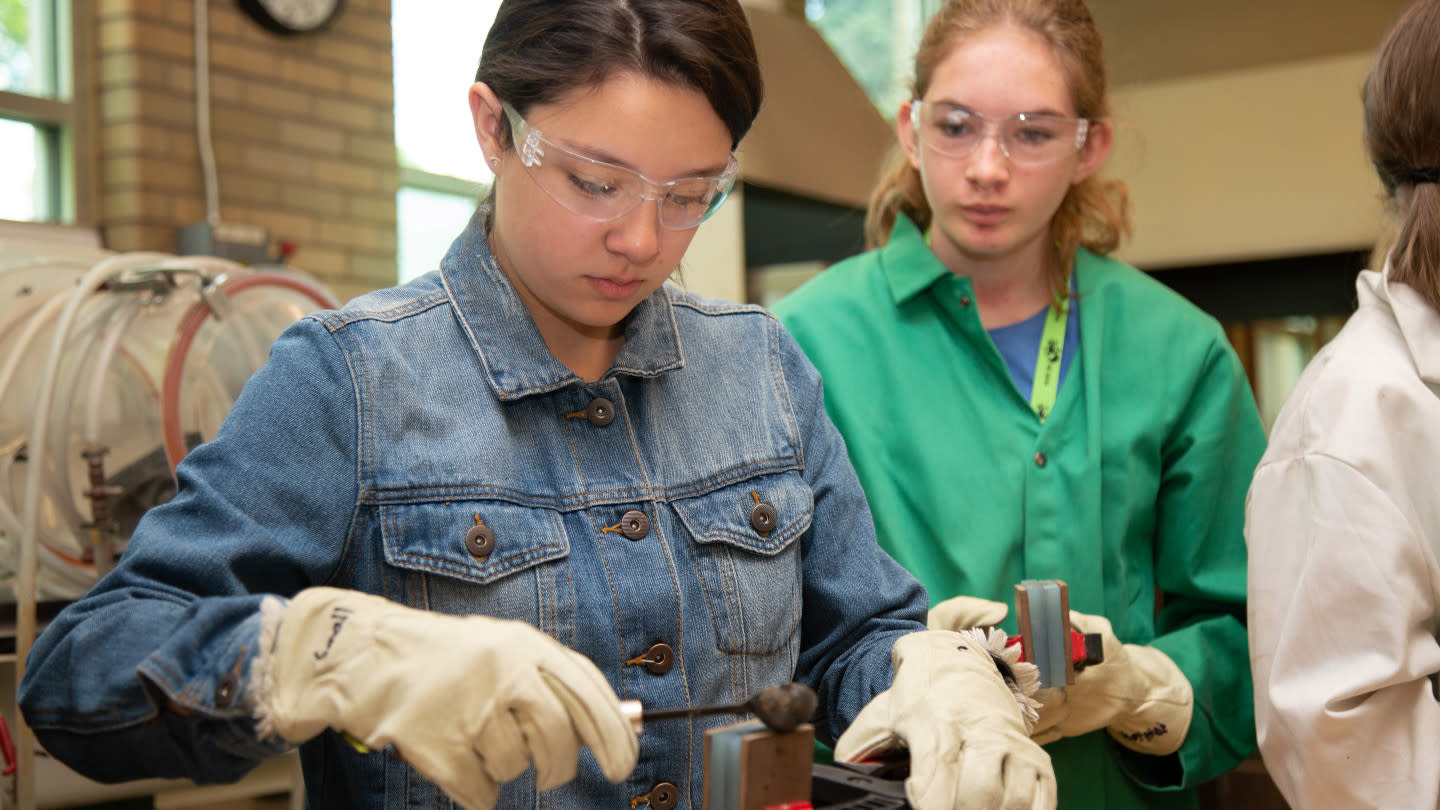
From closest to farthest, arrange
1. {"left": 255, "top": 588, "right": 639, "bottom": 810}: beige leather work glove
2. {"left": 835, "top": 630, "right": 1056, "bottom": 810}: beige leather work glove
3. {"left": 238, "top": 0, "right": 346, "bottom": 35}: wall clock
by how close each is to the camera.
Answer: {"left": 255, "top": 588, "right": 639, "bottom": 810}: beige leather work glove < {"left": 835, "top": 630, "right": 1056, "bottom": 810}: beige leather work glove < {"left": 238, "top": 0, "right": 346, "bottom": 35}: wall clock

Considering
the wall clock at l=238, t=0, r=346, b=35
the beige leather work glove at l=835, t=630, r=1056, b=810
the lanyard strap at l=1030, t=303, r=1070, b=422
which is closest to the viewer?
the beige leather work glove at l=835, t=630, r=1056, b=810

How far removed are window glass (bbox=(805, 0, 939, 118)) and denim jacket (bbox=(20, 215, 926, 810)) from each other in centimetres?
579

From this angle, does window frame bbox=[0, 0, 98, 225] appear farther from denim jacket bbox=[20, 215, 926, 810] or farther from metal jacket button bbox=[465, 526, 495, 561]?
metal jacket button bbox=[465, 526, 495, 561]

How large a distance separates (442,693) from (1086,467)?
1.18m

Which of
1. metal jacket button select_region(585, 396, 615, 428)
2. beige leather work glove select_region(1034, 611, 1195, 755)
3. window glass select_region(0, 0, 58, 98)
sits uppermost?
window glass select_region(0, 0, 58, 98)

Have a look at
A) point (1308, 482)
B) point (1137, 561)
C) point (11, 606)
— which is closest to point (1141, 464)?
point (1137, 561)

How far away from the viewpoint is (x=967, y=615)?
159 cm

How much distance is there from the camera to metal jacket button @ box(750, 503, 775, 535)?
4.51 ft

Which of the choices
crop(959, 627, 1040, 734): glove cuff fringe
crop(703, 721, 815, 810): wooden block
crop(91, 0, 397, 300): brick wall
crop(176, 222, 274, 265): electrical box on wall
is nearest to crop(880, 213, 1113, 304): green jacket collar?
crop(959, 627, 1040, 734): glove cuff fringe

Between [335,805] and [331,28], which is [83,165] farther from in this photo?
[335,805]

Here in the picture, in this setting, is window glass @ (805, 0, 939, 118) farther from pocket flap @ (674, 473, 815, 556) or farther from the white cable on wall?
pocket flap @ (674, 473, 815, 556)

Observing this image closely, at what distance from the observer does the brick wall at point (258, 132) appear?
11.9ft

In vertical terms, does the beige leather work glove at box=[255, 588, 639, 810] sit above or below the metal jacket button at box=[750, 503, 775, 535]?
below

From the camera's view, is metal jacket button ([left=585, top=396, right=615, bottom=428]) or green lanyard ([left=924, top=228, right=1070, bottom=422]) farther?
green lanyard ([left=924, top=228, right=1070, bottom=422])
